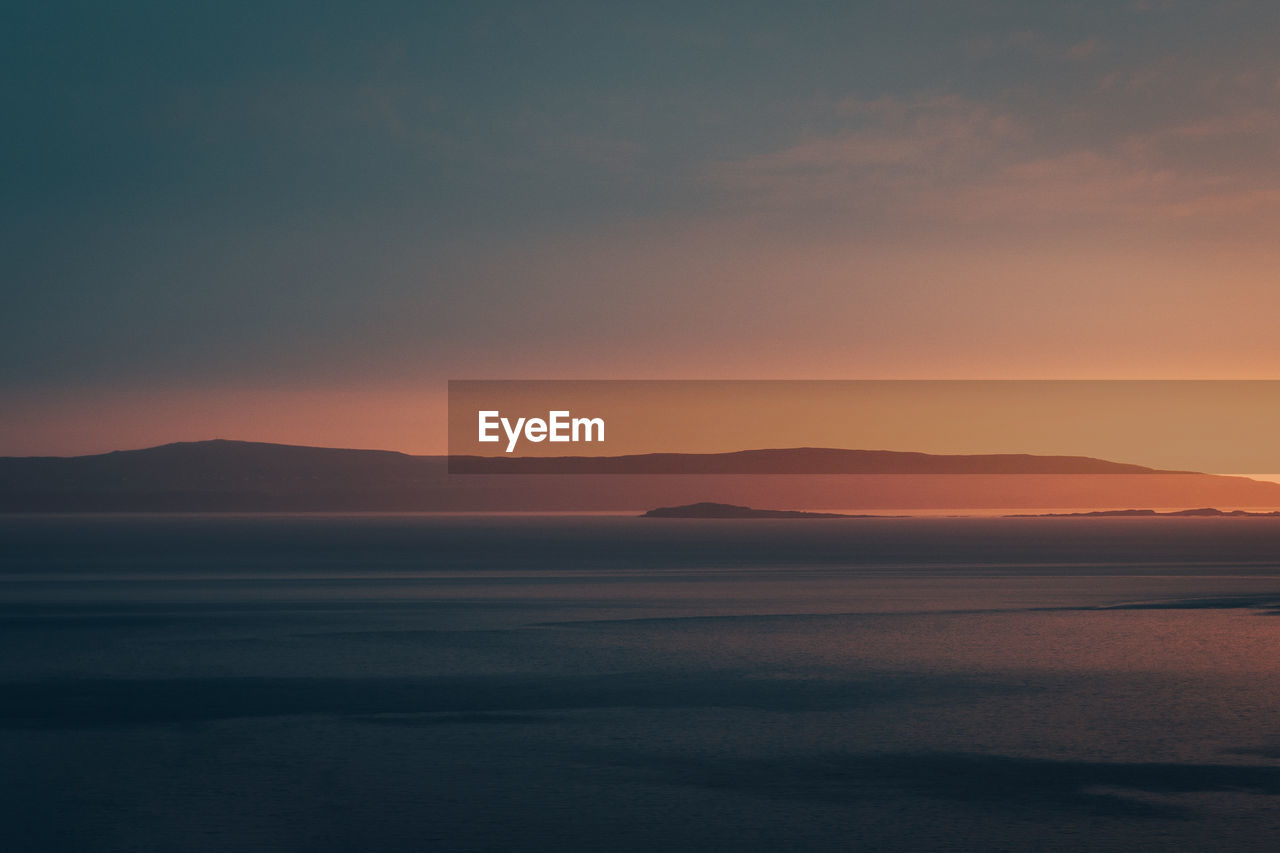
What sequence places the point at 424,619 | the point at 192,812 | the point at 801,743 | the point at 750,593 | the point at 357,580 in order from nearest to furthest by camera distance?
the point at 192,812
the point at 801,743
the point at 424,619
the point at 750,593
the point at 357,580

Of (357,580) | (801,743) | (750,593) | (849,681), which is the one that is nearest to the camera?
(801,743)

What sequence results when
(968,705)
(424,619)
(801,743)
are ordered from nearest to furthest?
(801,743), (968,705), (424,619)

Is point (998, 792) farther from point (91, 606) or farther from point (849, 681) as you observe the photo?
point (91, 606)

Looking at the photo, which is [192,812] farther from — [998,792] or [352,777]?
[998,792]

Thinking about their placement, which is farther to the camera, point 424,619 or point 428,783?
point 424,619

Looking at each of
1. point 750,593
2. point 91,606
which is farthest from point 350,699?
point 750,593

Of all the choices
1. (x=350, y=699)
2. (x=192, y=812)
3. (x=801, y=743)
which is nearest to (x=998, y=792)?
(x=801, y=743)
